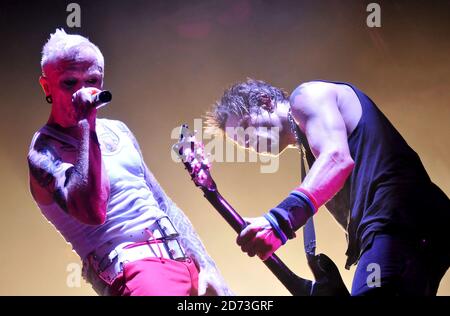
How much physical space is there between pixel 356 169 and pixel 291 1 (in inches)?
36.7

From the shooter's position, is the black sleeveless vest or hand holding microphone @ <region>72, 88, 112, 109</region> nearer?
hand holding microphone @ <region>72, 88, 112, 109</region>

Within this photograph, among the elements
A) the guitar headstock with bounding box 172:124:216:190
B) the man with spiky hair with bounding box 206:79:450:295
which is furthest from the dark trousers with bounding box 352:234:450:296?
the guitar headstock with bounding box 172:124:216:190

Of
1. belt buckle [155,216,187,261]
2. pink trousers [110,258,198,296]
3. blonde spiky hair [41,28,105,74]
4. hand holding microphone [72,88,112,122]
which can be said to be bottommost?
pink trousers [110,258,198,296]

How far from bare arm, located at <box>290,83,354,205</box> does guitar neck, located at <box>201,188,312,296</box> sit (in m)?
0.31

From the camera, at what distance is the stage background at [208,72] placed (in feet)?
8.72

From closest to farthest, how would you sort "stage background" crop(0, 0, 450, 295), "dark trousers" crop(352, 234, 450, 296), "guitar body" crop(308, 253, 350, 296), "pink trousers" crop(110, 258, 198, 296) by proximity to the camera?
"pink trousers" crop(110, 258, 198, 296) < "dark trousers" crop(352, 234, 450, 296) < "guitar body" crop(308, 253, 350, 296) < "stage background" crop(0, 0, 450, 295)

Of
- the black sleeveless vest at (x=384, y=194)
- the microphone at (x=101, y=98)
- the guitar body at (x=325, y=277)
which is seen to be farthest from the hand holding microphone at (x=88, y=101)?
the guitar body at (x=325, y=277)

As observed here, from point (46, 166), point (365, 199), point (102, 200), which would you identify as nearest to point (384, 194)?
point (365, 199)

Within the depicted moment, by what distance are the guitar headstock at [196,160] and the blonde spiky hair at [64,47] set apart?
491 mm

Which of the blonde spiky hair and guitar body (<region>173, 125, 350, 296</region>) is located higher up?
the blonde spiky hair

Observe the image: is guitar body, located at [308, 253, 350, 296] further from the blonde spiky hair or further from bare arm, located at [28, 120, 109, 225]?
the blonde spiky hair

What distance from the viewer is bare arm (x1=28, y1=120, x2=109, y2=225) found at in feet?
6.88
